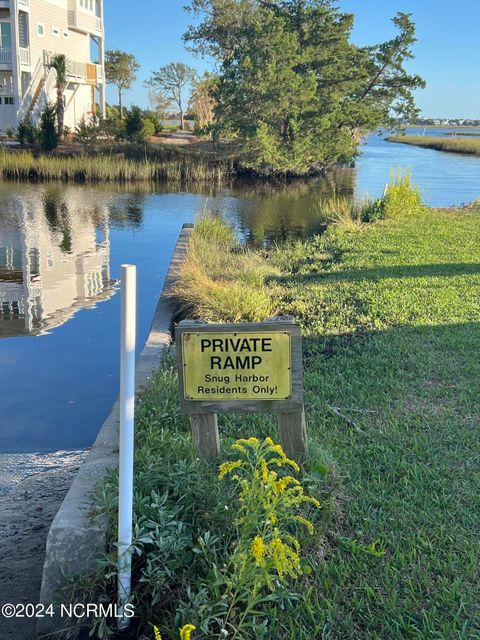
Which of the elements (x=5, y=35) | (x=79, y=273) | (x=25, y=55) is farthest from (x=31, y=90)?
(x=79, y=273)

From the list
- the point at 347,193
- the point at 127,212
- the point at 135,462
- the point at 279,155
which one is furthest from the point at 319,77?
the point at 135,462

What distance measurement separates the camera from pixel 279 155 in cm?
3138

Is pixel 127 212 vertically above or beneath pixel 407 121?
beneath

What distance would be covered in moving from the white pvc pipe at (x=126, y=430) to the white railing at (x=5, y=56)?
35.2 metres

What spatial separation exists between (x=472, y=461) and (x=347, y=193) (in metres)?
23.4

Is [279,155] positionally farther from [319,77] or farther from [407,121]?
[407,121]

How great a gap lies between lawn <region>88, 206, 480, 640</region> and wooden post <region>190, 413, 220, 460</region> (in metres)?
0.09

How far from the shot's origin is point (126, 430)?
8.45ft

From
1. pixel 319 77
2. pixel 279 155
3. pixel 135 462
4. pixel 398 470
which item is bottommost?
pixel 398 470

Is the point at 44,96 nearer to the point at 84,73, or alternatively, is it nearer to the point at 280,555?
the point at 84,73

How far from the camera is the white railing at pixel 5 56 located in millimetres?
33438

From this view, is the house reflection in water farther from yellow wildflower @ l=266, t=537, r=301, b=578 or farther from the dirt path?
yellow wildflower @ l=266, t=537, r=301, b=578

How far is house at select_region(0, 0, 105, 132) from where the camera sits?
3347cm

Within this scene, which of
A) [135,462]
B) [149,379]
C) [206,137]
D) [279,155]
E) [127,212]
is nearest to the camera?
[135,462]
